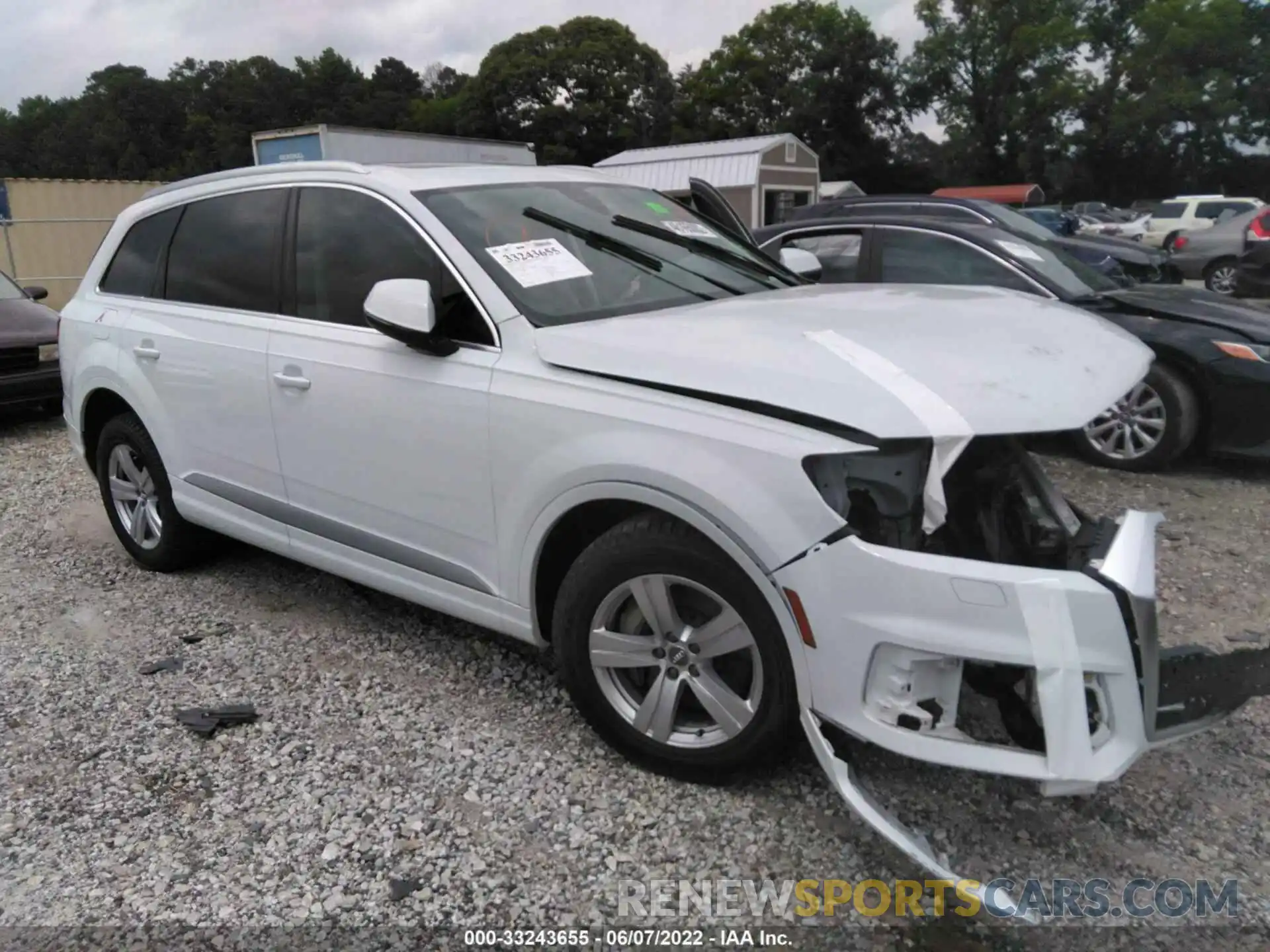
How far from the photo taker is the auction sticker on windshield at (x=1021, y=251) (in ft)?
20.1

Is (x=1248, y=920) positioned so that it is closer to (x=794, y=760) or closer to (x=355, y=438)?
(x=794, y=760)

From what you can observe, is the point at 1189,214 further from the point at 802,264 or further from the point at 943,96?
the point at 943,96

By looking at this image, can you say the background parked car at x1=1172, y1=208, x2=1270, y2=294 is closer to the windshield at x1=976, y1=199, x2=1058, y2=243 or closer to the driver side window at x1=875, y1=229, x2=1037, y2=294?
the windshield at x1=976, y1=199, x2=1058, y2=243

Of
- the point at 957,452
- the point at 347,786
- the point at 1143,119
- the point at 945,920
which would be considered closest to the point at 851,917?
the point at 945,920

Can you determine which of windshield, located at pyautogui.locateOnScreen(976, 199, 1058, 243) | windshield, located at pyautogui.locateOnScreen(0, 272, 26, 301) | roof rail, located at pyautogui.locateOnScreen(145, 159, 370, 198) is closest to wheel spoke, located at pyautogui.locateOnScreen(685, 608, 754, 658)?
roof rail, located at pyautogui.locateOnScreen(145, 159, 370, 198)

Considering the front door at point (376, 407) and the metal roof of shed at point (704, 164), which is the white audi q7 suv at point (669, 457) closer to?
the front door at point (376, 407)

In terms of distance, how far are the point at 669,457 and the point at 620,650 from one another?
0.61 metres

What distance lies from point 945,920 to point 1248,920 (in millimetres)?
719

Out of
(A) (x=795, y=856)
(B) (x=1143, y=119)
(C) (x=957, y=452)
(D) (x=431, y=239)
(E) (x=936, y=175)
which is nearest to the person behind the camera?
(C) (x=957, y=452)

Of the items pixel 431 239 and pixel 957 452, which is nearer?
pixel 957 452

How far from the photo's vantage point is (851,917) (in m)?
2.35

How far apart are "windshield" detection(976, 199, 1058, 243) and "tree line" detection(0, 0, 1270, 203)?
45.6 m

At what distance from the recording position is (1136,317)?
5.87 m

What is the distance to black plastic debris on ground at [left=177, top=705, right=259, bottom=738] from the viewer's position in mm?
3227
